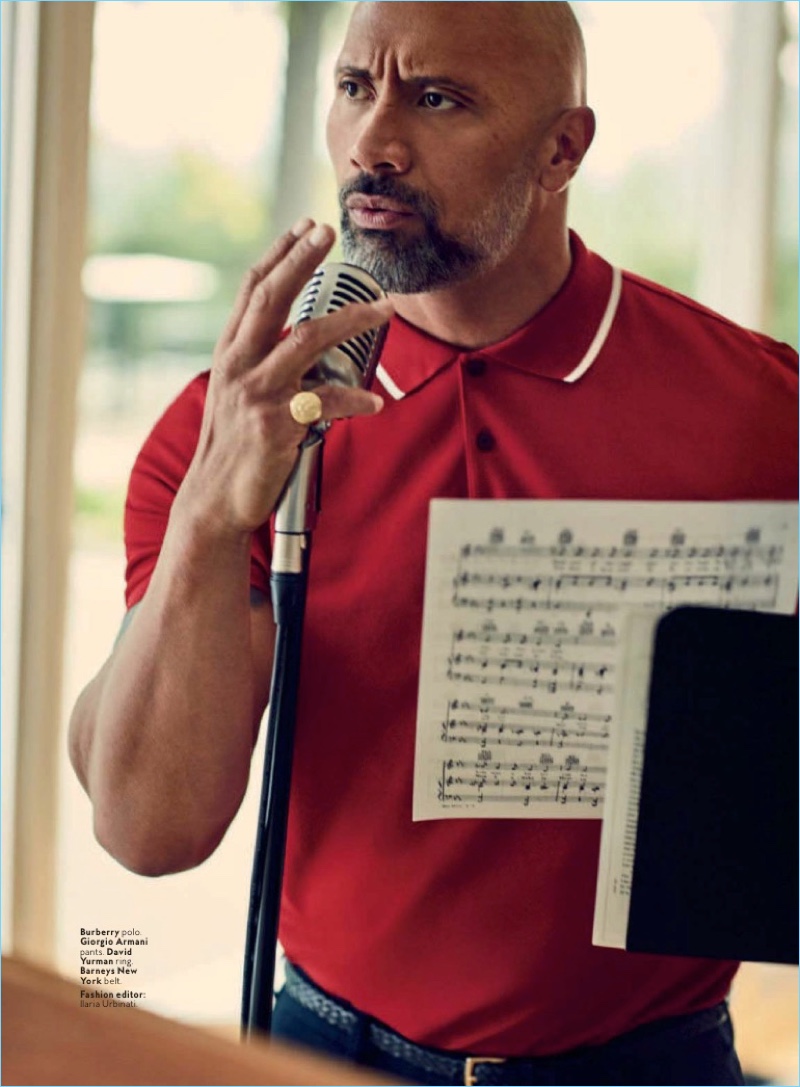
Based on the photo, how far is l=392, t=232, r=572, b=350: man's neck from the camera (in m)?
1.04

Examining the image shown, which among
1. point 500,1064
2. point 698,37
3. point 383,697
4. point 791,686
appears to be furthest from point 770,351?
point 698,37

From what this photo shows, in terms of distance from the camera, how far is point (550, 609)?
0.92m

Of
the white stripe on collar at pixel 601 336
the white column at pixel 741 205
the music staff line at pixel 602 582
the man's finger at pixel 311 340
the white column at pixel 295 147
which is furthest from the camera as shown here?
the white column at pixel 741 205

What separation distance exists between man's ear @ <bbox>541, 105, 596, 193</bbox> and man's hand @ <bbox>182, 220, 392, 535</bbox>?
0.26 m

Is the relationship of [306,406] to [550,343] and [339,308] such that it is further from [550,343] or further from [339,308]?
[550,343]

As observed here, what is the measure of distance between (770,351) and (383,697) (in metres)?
0.40

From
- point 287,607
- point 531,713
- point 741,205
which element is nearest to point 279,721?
point 287,607

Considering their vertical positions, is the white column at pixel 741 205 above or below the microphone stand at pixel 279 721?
above

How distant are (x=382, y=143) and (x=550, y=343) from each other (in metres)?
0.20

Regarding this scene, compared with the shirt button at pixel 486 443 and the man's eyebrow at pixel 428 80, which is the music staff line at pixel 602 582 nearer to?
the shirt button at pixel 486 443

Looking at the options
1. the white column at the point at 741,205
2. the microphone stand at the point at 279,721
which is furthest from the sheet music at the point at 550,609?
the white column at the point at 741,205

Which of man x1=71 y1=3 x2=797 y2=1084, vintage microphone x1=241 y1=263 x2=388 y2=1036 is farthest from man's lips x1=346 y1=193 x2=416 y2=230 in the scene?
vintage microphone x1=241 y1=263 x2=388 y2=1036

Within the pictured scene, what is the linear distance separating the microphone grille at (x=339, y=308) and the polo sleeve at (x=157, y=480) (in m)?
0.22

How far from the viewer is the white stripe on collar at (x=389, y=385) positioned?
104 cm
